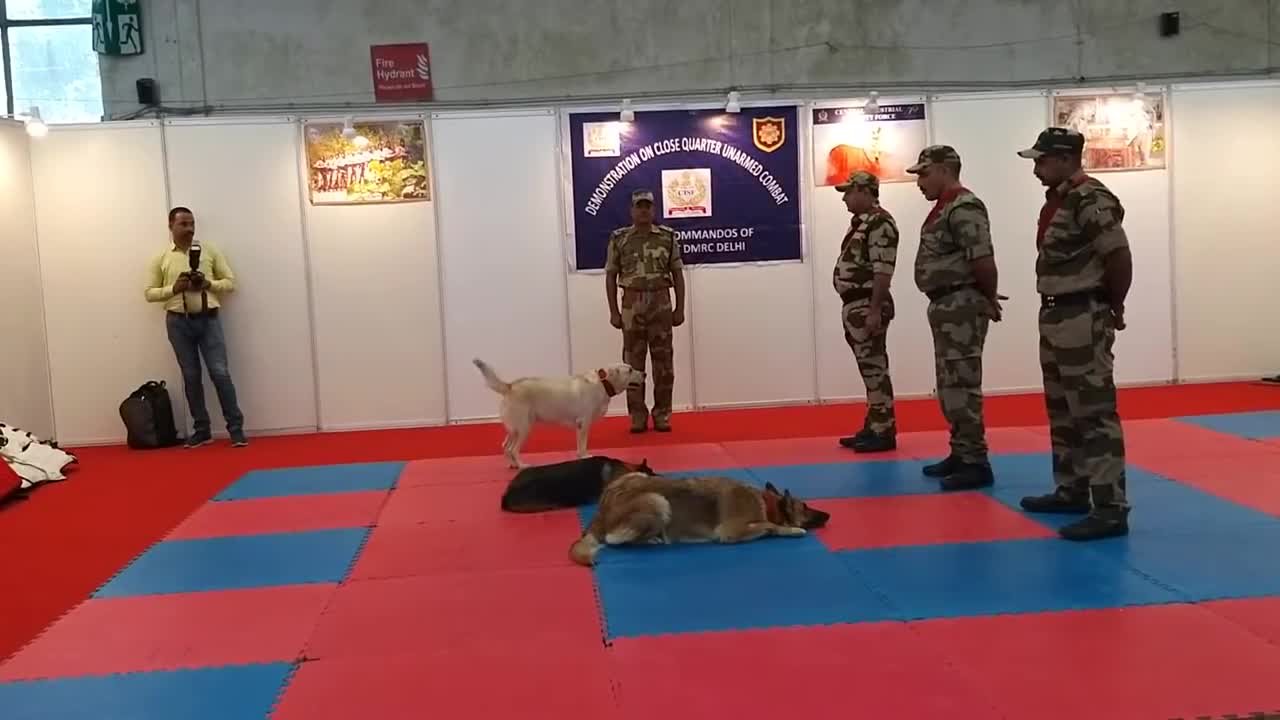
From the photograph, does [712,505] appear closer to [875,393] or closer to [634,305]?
[875,393]

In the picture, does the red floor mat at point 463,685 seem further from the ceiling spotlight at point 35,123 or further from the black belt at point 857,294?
the ceiling spotlight at point 35,123

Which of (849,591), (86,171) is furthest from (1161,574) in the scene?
(86,171)

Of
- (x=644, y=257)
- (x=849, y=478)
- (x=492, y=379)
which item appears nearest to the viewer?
(x=849, y=478)

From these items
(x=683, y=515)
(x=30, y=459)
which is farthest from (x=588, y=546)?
(x=30, y=459)

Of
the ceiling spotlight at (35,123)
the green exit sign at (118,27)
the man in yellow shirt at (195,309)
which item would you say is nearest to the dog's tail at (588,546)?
the man in yellow shirt at (195,309)

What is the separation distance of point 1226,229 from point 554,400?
25.5 feet

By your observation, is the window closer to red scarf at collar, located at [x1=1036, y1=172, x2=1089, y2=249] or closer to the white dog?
the white dog

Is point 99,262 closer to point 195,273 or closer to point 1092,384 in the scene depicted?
point 195,273

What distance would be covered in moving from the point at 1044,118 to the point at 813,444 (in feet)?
15.9

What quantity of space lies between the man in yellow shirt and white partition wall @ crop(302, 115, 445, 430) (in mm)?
860

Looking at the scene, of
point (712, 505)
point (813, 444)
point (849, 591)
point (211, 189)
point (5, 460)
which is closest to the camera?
point (849, 591)

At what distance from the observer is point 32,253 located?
9711mm

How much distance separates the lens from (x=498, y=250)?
10.2 metres

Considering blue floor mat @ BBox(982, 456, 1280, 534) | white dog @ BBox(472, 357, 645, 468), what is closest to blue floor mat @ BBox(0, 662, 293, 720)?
white dog @ BBox(472, 357, 645, 468)
